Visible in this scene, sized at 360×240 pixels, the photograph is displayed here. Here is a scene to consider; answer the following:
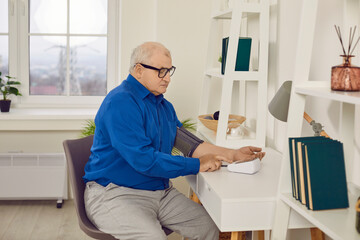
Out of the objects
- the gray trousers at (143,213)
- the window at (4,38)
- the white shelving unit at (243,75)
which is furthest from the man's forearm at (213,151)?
the window at (4,38)

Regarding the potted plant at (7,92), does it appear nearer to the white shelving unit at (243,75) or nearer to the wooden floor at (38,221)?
the wooden floor at (38,221)

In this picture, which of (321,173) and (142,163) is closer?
(321,173)

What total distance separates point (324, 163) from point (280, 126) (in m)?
1.05

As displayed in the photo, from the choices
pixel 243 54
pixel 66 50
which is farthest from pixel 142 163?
pixel 66 50

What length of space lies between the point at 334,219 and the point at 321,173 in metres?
0.16

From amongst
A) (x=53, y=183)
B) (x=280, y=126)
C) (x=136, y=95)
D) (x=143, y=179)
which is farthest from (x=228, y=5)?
(x=53, y=183)

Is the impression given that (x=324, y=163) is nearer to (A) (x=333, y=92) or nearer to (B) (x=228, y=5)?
(A) (x=333, y=92)

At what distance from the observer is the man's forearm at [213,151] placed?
243 cm

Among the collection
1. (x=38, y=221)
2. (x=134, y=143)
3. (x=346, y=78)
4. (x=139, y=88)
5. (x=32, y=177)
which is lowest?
(x=38, y=221)

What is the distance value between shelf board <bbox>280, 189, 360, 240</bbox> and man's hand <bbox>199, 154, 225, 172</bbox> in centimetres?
53

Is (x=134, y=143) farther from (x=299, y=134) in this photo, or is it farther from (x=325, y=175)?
(x=325, y=175)

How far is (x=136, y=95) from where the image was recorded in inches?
91.7

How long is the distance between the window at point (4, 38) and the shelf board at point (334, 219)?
126 inches

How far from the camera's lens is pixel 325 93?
1.52m
